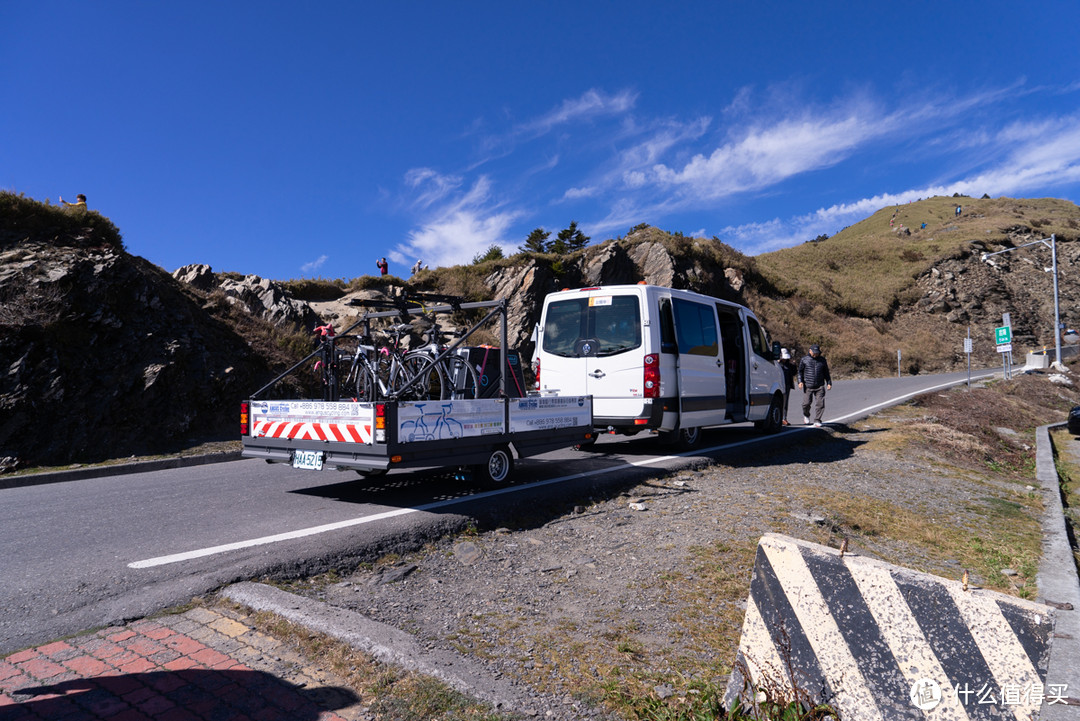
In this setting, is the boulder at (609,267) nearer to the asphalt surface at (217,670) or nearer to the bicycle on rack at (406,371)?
the bicycle on rack at (406,371)

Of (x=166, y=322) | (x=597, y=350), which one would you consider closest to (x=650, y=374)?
(x=597, y=350)

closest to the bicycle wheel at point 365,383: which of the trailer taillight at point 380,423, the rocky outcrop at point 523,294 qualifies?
the trailer taillight at point 380,423

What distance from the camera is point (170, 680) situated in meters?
2.86

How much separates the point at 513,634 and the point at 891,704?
1.91 meters

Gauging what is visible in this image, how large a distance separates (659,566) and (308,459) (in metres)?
3.54

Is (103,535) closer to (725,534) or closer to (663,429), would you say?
(725,534)

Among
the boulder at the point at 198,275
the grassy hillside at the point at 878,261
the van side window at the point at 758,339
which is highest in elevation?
the grassy hillside at the point at 878,261

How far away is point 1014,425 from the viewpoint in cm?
1661

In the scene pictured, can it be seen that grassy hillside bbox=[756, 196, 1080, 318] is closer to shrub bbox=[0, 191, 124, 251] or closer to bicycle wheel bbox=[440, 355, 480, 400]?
shrub bbox=[0, 191, 124, 251]

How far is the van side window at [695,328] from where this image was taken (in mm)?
9484

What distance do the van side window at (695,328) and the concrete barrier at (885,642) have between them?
22.5 ft

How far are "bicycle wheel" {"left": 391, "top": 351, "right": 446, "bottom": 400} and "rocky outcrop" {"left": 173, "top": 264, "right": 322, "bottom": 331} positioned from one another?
1134 cm

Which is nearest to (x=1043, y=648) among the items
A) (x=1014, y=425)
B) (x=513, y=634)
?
(x=513, y=634)

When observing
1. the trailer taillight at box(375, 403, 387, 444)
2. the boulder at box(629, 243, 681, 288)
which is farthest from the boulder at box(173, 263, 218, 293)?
the boulder at box(629, 243, 681, 288)
